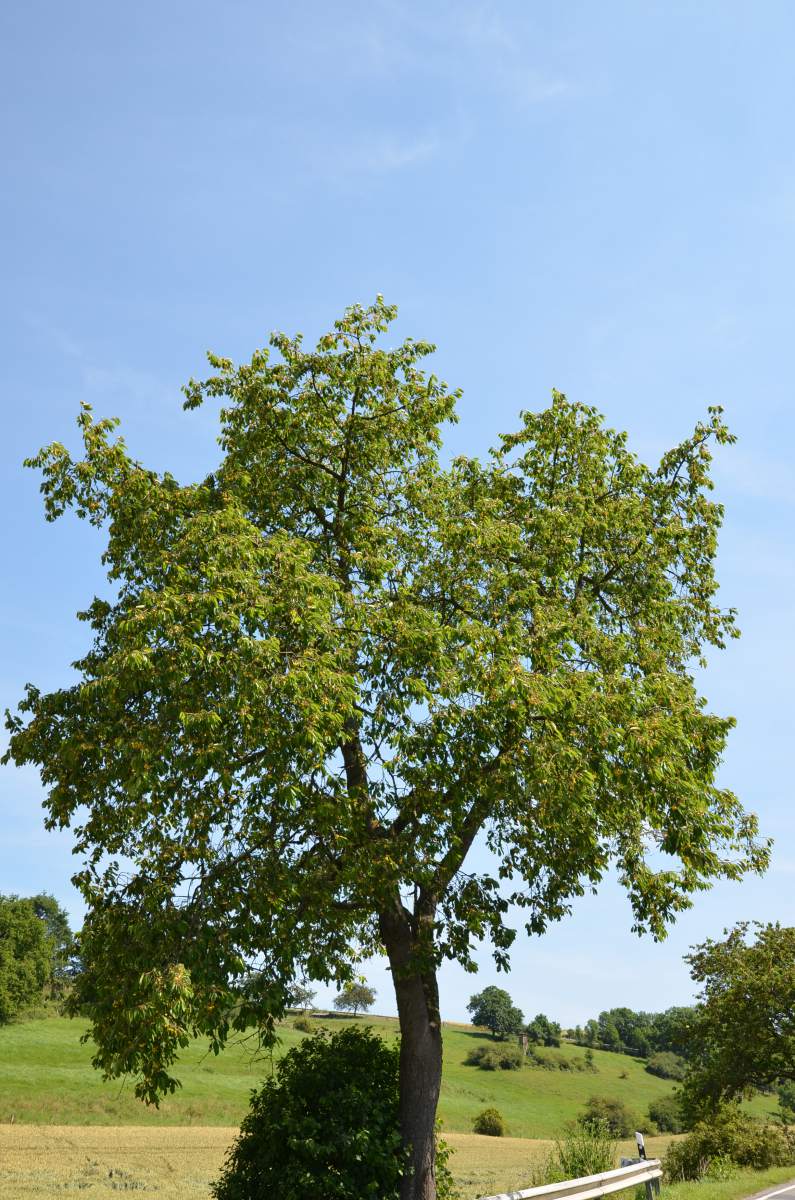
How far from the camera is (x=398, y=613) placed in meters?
15.3

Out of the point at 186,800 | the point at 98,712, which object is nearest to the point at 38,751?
the point at 98,712

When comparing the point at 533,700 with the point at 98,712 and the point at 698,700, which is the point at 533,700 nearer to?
the point at 698,700

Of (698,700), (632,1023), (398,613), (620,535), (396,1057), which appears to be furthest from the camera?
(632,1023)

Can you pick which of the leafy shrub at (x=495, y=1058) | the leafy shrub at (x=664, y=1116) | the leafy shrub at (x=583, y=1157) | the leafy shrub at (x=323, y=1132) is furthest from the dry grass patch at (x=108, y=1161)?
the leafy shrub at (x=495, y=1058)

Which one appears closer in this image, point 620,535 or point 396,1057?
point 396,1057

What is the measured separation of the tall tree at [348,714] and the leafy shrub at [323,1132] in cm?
57

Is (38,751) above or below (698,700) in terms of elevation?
below

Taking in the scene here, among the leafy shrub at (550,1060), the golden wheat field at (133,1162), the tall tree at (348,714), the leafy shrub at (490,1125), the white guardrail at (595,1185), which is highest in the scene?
the tall tree at (348,714)

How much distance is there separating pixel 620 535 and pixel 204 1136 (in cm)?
4335

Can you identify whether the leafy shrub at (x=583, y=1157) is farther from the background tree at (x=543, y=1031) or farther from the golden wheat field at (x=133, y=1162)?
the background tree at (x=543, y=1031)

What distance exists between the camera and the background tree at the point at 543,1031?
431 ft

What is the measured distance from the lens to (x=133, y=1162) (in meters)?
34.7

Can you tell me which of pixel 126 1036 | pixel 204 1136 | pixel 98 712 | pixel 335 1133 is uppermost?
pixel 98 712

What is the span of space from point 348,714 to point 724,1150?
27.5 metres
